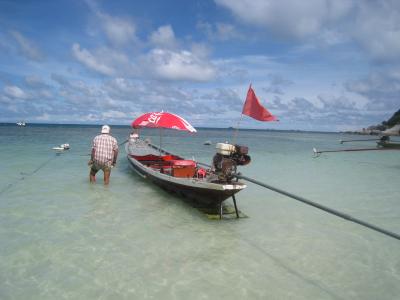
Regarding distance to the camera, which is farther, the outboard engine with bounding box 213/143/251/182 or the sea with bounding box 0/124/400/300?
the outboard engine with bounding box 213/143/251/182

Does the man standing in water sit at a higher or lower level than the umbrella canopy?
lower

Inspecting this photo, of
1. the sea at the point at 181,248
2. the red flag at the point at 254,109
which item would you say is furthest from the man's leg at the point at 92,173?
the red flag at the point at 254,109

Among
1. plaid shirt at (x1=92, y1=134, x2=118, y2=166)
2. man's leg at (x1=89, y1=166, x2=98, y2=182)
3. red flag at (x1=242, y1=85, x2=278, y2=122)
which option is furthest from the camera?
man's leg at (x1=89, y1=166, x2=98, y2=182)

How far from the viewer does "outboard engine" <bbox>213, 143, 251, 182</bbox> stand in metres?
9.32

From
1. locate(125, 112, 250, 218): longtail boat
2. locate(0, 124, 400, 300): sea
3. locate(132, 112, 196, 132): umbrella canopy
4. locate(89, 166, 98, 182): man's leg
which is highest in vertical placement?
locate(132, 112, 196, 132): umbrella canopy

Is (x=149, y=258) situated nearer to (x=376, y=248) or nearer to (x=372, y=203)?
(x=376, y=248)

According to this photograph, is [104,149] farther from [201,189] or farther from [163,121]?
[201,189]

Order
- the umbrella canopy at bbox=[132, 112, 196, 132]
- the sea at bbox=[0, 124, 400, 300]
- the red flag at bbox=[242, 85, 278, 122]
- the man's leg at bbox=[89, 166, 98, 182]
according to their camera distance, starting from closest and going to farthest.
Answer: the sea at bbox=[0, 124, 400, 300] → the red flag at bbox=[242, 85, 278, 122] → the umbrella canopy at bbox=[132, 112, 196, 132] → the man's leg at bbox=[89, 166, 98, 182]

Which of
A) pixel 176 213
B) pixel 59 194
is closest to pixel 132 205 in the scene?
pixel 176 213

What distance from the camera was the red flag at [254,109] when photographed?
29.1 ft

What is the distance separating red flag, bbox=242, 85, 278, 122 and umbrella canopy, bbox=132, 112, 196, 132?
2.58m

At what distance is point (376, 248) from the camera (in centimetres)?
817

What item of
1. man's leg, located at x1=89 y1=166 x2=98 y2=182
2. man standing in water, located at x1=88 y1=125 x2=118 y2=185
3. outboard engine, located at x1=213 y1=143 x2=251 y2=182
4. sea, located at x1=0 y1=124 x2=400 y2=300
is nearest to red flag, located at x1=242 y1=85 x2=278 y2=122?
outboard engine, located at x1=213 y1=143 x2=251 y2=182

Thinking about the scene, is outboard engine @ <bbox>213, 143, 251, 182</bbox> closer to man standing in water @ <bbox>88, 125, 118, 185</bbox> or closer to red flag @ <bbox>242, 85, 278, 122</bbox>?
red flag @ <bbox>242, 85, 278, 122</bbox>
